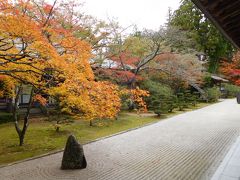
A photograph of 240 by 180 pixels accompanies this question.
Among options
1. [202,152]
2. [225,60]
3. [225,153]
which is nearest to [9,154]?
[202,152]

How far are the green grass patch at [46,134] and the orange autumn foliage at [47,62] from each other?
232 centimetres

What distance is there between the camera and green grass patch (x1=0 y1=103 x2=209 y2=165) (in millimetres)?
9594

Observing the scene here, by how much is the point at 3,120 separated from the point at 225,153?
43.4ft

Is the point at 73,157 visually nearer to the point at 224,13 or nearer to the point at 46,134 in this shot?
the point at 46,134

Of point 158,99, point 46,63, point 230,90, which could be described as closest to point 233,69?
point 230,90

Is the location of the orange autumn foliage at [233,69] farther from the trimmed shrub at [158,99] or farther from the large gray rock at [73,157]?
the large gray rock at [73,157]

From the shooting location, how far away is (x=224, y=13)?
10.1 feet

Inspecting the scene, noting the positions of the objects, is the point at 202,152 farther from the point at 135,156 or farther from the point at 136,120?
the point at 136,120

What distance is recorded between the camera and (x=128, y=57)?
68.9ft

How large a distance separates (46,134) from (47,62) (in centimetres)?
601

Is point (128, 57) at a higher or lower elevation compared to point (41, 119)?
higher

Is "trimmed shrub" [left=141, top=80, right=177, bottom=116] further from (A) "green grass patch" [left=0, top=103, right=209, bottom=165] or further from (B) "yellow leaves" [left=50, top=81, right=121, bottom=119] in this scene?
(B) "yellow leaves" [left=50, top=81, right=121, bottom=119]

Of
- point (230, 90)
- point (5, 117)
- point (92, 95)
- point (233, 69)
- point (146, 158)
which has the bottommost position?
point (146, 158)

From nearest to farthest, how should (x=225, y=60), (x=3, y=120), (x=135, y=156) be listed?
(x=135, y=156) → (x=3, y=120) → (x=225, y=60)
